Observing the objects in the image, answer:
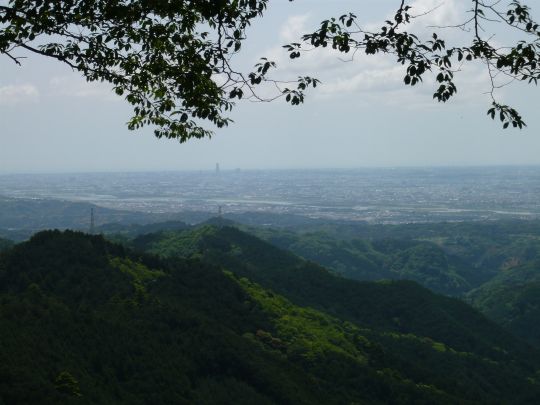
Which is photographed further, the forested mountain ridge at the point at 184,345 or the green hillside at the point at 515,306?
the green hillside at the point at 515,306

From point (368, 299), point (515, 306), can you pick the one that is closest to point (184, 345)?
point (368, 299)

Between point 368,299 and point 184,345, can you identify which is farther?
point 368,299

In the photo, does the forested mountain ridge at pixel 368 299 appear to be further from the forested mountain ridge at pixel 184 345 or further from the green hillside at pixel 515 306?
the green hillside at pixel 515 306

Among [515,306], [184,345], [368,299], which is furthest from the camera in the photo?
[515,306]

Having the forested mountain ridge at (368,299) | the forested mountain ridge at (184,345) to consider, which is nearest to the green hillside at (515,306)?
the forested mountain ridge at (368,299)

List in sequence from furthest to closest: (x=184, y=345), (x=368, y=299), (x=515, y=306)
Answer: (x=515, y=306) < (x=368, y=299) < (x=184, y=345)

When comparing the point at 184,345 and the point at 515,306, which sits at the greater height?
the point at 184,345

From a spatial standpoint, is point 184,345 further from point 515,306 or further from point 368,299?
point 515,306

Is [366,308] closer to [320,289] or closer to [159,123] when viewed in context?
[320,289]
